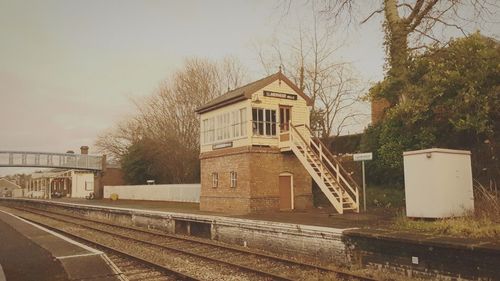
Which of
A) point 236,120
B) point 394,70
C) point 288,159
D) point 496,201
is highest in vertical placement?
point 394,70

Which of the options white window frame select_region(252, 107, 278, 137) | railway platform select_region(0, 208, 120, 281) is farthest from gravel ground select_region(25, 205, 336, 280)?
white window frame select_region(252, 107, 278, 137)

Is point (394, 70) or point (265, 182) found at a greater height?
point (394, 70)

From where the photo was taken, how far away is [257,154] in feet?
63.1

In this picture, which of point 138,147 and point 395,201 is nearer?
point 395,201

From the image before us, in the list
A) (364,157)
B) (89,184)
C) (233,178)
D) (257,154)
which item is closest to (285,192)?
(257,154)

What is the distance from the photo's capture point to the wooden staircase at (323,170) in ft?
52.6

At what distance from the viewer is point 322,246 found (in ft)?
36.2

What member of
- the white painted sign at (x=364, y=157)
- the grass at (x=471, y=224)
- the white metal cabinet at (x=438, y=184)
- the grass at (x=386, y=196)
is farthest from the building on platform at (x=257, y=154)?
the white metal cabinet at (x=438, y=184)

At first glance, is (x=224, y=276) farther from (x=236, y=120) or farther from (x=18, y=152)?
(x=18, y=152)

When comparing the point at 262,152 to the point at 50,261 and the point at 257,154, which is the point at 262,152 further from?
the point at 50,261

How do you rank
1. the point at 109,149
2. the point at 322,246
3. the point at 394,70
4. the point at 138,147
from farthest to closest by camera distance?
the point at 109,149
the point at 138,147
the point at 394,70
the point at 322,246

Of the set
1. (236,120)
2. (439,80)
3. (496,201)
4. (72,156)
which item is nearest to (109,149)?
(72,156)

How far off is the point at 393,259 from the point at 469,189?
355cm

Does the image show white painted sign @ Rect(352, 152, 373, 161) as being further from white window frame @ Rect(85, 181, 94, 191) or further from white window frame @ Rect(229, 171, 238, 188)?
white window frame @ Rect(85, 181, 94, 191)
